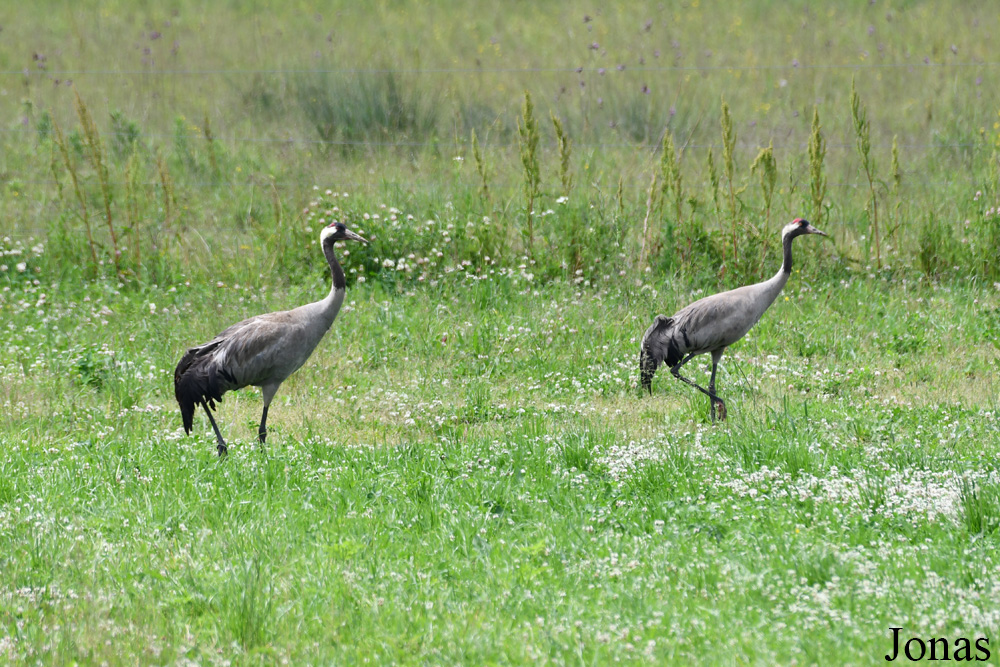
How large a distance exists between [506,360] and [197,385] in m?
2.51

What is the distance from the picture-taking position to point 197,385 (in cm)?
671

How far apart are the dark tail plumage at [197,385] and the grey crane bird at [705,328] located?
2.83 metres

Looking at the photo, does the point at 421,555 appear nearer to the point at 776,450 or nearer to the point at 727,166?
the point at 776,450

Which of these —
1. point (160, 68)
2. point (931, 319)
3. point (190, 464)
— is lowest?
point (931, 319)

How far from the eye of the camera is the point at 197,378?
6.72m

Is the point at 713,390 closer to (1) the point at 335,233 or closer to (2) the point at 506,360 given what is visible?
(2) the point at 506,360

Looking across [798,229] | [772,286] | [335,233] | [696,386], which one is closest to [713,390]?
[696,386]

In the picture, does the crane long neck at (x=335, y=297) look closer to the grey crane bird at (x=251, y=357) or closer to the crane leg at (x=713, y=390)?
the grey crane bird at (x=251, y=357)

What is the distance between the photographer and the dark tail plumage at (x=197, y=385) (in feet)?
22.0

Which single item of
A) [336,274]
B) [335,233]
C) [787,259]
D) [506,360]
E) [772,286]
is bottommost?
[506,360]

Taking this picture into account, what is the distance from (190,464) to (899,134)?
1079 centimetres

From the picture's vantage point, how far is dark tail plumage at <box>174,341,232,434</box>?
22.0ft

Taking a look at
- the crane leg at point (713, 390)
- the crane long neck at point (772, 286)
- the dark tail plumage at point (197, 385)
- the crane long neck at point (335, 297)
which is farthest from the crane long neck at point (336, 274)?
the crane long neck at point (772, 286)

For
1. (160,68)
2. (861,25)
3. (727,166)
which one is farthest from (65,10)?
(727,166)
